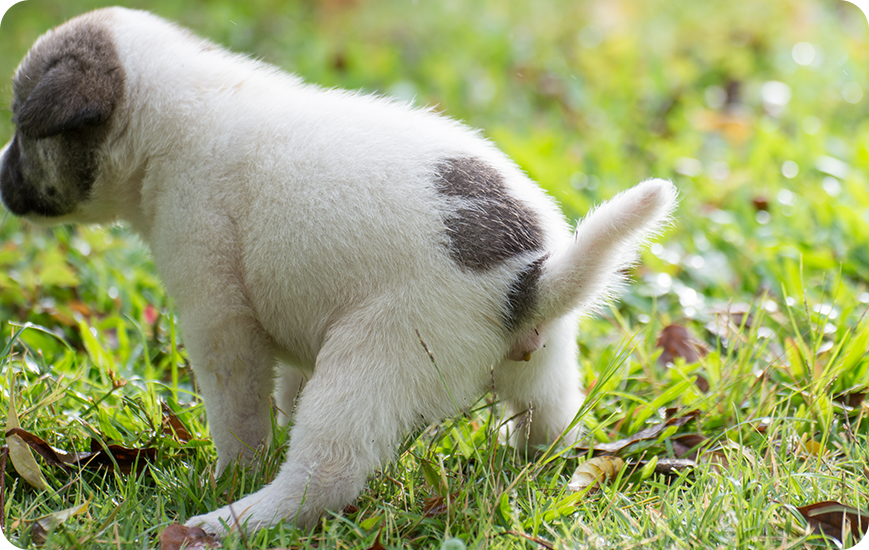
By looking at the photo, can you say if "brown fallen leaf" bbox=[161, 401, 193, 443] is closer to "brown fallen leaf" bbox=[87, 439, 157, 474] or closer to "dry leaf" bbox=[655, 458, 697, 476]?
"brown fallen leaf" bbox=[87, 439, 157, 474]

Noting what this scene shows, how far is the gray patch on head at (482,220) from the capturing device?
2.21m

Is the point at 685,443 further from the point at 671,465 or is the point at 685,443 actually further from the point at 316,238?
the point at 316,238

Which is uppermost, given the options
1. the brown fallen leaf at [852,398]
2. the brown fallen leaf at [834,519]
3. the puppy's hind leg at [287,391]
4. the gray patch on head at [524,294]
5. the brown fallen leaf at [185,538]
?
the gray patch on head at [524,294]

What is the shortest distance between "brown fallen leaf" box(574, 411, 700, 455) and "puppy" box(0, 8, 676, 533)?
0.46 ft

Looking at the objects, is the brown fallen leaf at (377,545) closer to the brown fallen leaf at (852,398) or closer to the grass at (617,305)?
the grass at (617,305)

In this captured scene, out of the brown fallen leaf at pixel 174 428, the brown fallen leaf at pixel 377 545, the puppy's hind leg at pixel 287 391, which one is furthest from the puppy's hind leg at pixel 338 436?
the puppy's hind leg at pixel 287 391

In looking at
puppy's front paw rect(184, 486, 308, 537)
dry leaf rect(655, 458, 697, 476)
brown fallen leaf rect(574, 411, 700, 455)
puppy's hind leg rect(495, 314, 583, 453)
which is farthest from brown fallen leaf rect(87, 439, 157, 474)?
dry leaf rect(655, 458, 697, 476)

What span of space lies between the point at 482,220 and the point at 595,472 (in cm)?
90

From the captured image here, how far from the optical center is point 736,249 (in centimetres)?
395

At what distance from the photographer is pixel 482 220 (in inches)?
87.9

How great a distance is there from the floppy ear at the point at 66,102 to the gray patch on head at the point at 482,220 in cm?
114

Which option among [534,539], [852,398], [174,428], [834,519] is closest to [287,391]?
[174,428]

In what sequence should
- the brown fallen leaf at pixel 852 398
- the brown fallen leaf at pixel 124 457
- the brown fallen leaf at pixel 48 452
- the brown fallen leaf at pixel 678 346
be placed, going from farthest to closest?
the brown fallen leaf at pixel 678 346
the brown fallen leaf at pixel 852 398
the brown fallen leaf at pixel 124 457
the brown fallen leaf at pixel 48 452

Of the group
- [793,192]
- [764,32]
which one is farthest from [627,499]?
[764,32]
